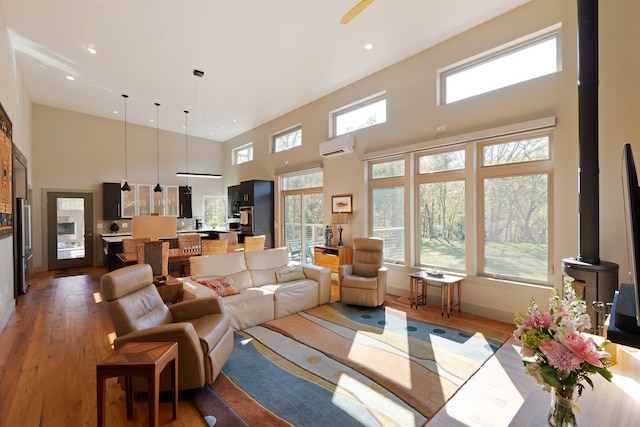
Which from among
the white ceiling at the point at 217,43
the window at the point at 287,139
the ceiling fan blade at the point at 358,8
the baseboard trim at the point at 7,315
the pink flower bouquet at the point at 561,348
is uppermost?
the white ceiling at the point at 217,43

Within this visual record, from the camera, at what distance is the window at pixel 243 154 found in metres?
9.67

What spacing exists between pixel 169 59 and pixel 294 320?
4.75 m

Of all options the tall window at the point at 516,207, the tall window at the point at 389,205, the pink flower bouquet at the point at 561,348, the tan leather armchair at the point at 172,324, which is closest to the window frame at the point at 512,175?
the tall window at the point at 516,207

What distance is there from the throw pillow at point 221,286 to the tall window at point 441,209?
10.6ft

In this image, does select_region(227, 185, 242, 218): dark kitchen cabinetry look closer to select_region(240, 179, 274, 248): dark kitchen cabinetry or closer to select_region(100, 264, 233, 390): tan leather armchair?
select_region(240, 179, 274, 248): dark kitchen cabinetry

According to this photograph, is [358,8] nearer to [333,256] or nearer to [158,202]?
[333,256]

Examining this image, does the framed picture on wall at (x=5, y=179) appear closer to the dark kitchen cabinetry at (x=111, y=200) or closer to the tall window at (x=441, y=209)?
the dark kitchen cabinetry at (x=111, y=200)

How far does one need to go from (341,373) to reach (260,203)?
19.6ft

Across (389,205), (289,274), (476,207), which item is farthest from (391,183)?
(289,274)

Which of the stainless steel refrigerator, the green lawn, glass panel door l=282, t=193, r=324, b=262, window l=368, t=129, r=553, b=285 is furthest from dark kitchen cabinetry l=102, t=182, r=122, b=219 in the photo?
the green lawn

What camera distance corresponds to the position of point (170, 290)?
3.54 metres

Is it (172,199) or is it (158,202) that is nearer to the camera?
(158,202)

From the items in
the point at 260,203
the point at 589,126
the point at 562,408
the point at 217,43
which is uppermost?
the point at 217,43

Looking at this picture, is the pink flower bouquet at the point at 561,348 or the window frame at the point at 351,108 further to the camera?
the window frame at the point at 351,108
